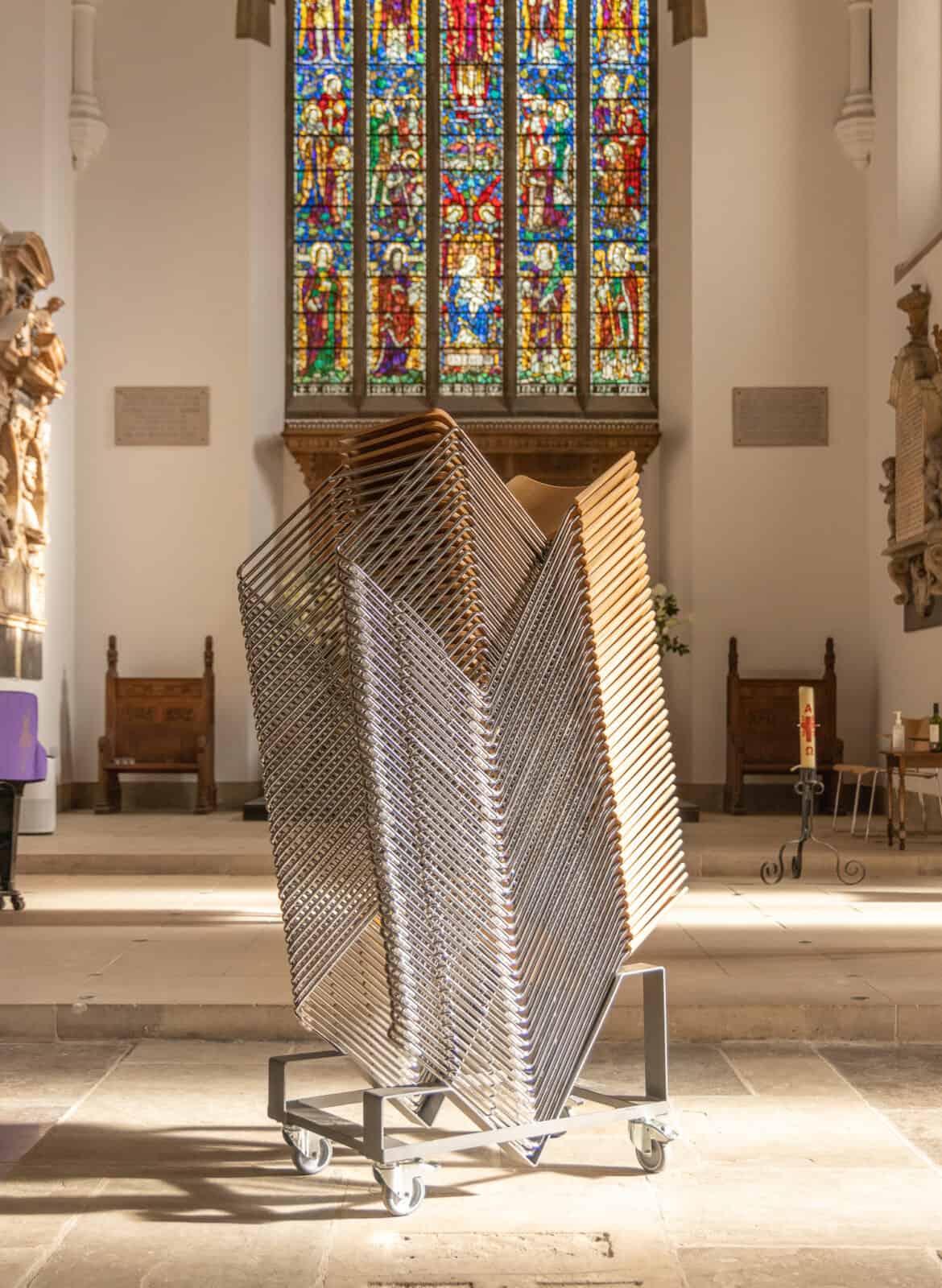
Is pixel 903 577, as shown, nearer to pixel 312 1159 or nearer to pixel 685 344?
pixel 685 344

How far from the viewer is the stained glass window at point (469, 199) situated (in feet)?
45.1

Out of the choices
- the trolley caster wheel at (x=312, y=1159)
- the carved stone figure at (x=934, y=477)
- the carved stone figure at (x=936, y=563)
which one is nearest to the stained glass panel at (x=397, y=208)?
the carved stone figure at (x=934, y=477)

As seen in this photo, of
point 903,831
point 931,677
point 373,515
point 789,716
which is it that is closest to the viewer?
point 373,515

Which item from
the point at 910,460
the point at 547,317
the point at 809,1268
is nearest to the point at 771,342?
the point at 547,317

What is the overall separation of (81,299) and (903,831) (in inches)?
308

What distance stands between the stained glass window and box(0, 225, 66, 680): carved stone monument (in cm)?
346

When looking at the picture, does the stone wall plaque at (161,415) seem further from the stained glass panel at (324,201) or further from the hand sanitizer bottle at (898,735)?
the hand sanitizer bottle at (898,735)

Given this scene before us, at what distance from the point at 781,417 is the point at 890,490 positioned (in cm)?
165

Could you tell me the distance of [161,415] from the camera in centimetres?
1309

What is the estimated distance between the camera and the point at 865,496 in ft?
42.6

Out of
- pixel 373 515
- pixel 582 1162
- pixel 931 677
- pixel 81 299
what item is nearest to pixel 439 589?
Answer: pixel 373 515

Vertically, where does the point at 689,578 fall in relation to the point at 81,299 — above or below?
below

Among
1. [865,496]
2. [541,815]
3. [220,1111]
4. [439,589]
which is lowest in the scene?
[220,1111]

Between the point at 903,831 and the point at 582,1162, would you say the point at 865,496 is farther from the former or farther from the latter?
the point at 582,1162
